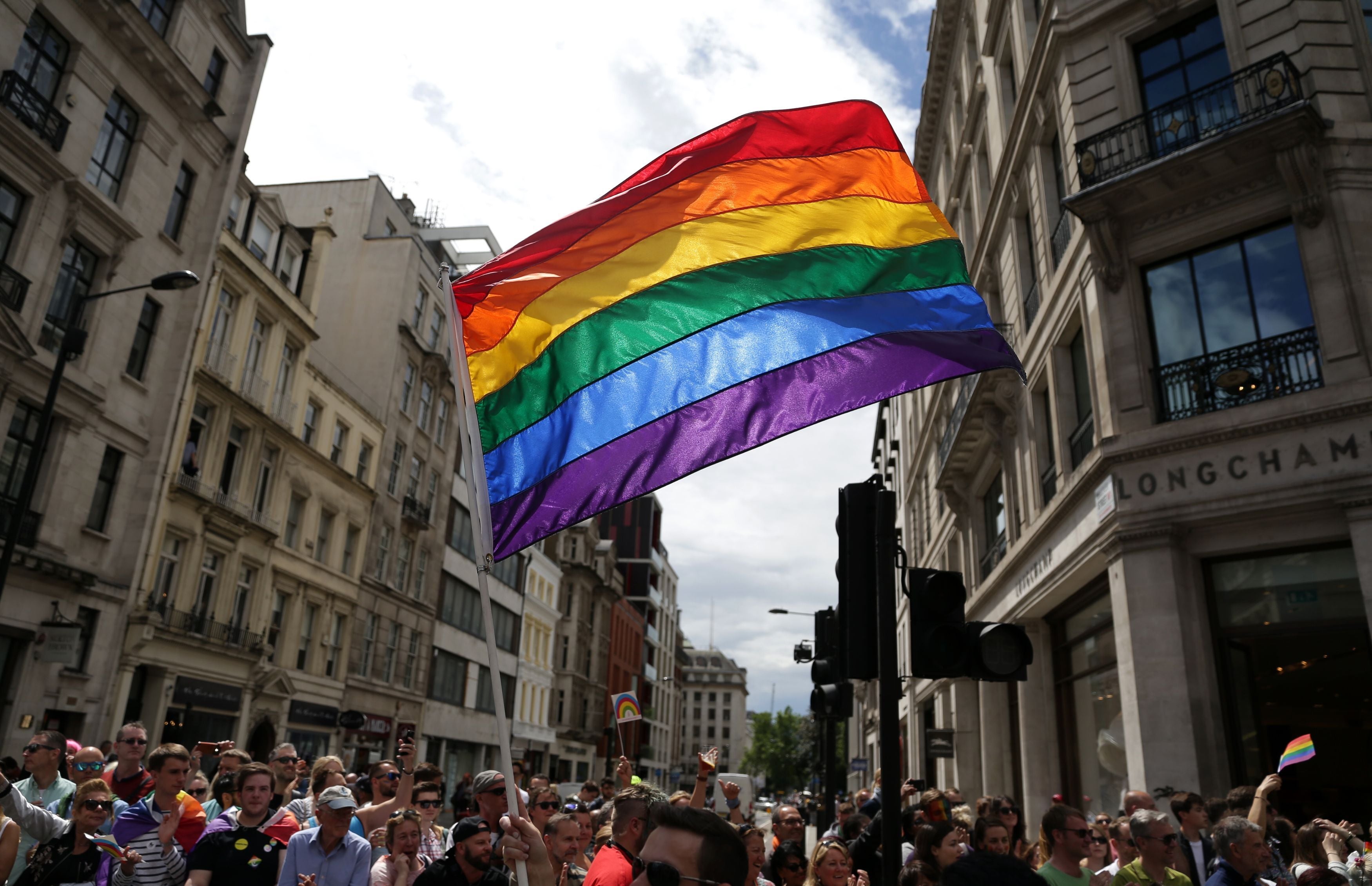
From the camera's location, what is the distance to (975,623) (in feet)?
19.0

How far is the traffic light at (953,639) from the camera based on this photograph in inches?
215

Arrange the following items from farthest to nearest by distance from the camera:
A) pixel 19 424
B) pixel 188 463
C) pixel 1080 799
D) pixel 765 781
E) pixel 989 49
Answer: pixel 765 781
pixel 188 463
pixel 989 49
pixel 19 424
pixel 1080 799

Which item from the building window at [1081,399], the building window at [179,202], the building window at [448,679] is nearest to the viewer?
the building window at [1081,399]

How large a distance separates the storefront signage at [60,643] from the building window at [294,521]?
37.3ft

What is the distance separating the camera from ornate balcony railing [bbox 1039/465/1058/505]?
670 inches

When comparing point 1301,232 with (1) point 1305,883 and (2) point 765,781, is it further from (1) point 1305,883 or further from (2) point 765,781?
(2) point 765,781

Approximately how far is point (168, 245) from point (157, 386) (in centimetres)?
354

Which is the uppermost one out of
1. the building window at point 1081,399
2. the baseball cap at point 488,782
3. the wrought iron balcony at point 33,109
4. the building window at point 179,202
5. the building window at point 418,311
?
the building window at point 418,311

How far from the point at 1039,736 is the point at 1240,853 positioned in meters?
12.5

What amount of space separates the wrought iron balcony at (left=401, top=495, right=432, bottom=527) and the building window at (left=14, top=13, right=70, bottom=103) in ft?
70.6

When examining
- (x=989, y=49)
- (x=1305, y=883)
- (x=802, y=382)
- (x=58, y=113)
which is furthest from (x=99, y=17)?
(x=1305, y=883)

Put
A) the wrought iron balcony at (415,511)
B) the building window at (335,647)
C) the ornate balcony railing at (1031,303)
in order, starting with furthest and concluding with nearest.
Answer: the wrought iron balcony at (415,511), the building window at (335,647), the ornate balcony railing at (1031,303)

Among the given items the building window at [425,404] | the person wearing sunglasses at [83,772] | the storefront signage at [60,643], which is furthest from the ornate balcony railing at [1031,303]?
the building window at [425,404]

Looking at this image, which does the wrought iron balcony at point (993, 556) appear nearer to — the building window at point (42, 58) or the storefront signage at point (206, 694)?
the storefront signage at point (206, 694)
